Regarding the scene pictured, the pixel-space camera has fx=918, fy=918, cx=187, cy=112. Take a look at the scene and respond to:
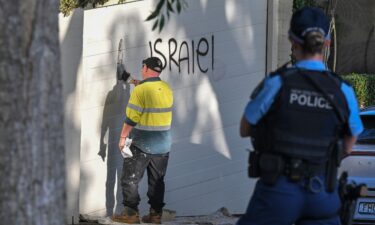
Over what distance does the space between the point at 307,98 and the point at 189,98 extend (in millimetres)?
5791

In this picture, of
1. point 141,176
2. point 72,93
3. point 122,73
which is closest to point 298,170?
point 72,93

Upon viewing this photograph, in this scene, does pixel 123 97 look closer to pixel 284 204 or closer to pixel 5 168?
pixel 284 204

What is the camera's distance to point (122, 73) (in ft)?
30.8

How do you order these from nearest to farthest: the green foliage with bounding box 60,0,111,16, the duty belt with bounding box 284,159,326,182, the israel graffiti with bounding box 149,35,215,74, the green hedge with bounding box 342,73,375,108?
the duty belt with bounding box 284,159,326,182, the green foliage with bounding box 60,0,111,16, the israel graffiti with bounding box 149,35,215,74, the green hedge with bounding box 342,73,375,108

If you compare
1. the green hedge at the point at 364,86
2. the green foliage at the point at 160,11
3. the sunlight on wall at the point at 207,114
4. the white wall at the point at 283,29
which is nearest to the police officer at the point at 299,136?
the green foliage at the point at 160,11

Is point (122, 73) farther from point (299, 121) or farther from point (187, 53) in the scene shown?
point (299, 121)

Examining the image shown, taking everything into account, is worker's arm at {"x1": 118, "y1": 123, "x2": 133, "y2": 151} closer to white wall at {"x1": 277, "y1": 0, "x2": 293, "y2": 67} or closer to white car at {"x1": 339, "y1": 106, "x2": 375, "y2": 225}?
white car at {"x1": 339, "y1": 106, "x2": 375, "y2": 225}

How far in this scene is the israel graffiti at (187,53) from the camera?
10.1m

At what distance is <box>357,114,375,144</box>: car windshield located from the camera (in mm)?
8964

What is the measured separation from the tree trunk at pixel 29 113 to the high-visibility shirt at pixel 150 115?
16.7 ft

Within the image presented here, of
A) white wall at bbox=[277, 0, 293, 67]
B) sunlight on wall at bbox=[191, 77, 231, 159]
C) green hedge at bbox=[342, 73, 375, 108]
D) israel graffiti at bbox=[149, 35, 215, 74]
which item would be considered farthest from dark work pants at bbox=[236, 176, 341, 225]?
green hedge at bbox=[342, 73, 375, 108]

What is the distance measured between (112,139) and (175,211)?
1483 millimetres

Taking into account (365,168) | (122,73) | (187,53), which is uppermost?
(187,53)

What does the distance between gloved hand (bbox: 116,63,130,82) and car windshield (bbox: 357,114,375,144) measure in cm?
243
